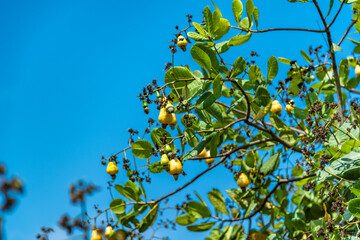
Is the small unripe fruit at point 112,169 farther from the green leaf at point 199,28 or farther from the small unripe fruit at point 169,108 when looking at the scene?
the green leaf at point 199,28

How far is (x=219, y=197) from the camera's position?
369 cm

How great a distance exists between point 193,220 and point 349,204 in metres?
1.57

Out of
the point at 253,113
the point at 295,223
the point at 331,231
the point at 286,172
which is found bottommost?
the point at 331,231

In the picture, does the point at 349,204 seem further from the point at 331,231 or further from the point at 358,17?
the point at 358,17

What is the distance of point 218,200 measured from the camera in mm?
3676

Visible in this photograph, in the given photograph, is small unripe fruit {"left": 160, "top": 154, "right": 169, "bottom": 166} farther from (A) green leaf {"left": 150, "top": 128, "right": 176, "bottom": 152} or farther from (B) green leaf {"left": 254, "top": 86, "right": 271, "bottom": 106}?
(B) green leaf {"left": 254, "top": 86, "right": 271, "bottom": 106}

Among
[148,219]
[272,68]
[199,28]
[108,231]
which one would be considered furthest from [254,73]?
[108,231]

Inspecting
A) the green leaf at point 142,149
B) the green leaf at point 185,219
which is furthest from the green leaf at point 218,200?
the green leaf at point 142,149

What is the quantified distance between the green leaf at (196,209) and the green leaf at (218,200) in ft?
0.32

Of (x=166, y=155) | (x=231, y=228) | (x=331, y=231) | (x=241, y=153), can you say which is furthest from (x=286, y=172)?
(x=166, y=155)

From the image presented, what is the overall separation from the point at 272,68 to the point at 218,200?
1.31 meters

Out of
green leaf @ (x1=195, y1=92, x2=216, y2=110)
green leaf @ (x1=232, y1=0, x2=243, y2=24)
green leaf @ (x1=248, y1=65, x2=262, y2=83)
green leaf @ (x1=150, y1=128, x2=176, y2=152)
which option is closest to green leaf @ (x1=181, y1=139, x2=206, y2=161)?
green leaf @ (x1=150, y1=128, x2=176, y2=152)

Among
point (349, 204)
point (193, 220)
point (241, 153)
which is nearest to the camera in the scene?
point (349, 204)

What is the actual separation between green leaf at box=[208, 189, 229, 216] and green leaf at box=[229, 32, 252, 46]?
150 centimetres
